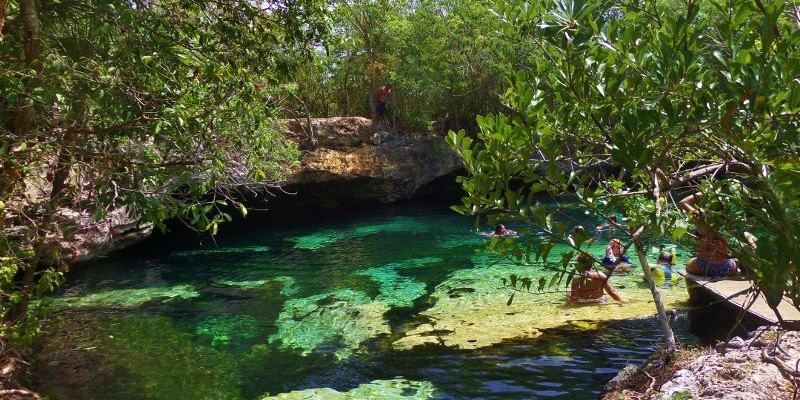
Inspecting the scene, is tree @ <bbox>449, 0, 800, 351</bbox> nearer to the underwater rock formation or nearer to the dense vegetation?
the dense vegetation

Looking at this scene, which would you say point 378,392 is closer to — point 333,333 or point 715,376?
point 333,333

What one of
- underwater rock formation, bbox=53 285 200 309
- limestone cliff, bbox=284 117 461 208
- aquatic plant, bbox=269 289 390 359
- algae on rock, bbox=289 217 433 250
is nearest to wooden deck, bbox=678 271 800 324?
aquatic plant, bbox=269 289 390 359

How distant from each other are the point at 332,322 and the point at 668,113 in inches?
278

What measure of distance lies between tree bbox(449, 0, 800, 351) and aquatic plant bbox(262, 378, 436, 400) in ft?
11.2

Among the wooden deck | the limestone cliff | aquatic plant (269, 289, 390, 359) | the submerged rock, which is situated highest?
the limestone cliff

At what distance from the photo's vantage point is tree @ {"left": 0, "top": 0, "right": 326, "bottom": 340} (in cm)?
419

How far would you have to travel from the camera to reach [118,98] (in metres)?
4.30

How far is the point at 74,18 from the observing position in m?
5.39

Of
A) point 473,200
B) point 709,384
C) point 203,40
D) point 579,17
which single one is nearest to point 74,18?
point 203,40

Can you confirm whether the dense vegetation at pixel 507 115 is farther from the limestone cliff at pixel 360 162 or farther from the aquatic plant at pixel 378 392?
the limestone cliff at pixel 360 162

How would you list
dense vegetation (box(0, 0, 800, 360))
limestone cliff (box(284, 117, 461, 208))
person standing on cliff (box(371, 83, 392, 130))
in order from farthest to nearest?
person standing on cliff (box(371, 83, 392, 130)), limestone cliff (box(284, 117, 461, 208)), dense vegetation (box(0, 0, 800, 360))

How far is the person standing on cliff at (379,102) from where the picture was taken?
2050cm

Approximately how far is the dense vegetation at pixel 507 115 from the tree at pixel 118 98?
0.02 m

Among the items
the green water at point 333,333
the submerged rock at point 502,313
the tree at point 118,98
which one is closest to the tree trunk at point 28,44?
the tree at point 118,98
